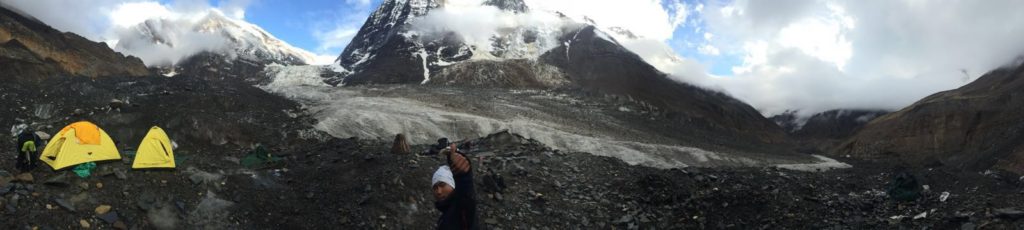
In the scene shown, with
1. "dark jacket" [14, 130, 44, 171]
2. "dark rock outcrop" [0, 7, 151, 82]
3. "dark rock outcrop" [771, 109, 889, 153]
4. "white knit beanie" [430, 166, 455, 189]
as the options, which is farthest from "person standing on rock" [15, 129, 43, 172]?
"dark rock outcrop" [771, 109, 889, 153]

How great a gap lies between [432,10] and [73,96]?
120174 mm

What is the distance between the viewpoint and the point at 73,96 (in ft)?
71.5

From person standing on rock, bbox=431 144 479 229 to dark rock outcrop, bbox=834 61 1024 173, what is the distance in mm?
60277

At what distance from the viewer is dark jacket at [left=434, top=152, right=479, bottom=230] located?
5031 mm

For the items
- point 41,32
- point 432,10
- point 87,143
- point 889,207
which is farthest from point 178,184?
point 432,10

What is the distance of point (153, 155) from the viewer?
13.1 m

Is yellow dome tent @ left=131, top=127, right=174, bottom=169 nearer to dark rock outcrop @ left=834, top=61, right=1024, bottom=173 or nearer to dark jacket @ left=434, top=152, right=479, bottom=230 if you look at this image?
dark jacket @ left=434, top=152, right=479, bottom=230

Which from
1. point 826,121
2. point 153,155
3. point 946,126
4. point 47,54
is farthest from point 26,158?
point 826,121

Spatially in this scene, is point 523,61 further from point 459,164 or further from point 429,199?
point 459,164

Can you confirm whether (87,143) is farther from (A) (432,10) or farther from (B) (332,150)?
(A) (432,10)

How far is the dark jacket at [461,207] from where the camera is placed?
5.03 metres

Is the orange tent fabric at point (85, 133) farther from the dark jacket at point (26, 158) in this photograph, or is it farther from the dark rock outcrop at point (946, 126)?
the dark rock outcrop at point (946, 126)

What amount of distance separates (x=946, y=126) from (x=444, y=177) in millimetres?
81236

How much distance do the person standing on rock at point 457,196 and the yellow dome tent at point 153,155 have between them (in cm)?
1060
